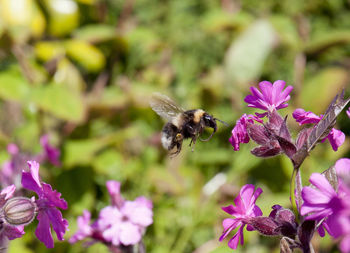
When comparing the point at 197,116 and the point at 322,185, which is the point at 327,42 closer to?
the point at 197,116

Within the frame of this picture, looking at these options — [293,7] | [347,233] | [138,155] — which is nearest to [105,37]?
[138,155]

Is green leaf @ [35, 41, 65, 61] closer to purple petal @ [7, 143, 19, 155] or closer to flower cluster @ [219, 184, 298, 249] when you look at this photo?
purple petal @ [7, 143, 19, 155]

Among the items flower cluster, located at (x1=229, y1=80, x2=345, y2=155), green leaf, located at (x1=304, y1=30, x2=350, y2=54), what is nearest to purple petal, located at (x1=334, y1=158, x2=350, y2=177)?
flower cluster, located at (x1=229, y1=80, x2=345, y2=155)

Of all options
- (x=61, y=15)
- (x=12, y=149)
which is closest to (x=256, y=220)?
(x=12, y=149)

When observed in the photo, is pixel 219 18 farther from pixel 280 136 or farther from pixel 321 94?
pixel 280 136

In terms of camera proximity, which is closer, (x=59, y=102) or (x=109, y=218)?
(x=109, y=218)

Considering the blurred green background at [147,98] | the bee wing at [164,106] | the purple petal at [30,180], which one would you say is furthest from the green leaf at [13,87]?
the purple petal at [30,180]
